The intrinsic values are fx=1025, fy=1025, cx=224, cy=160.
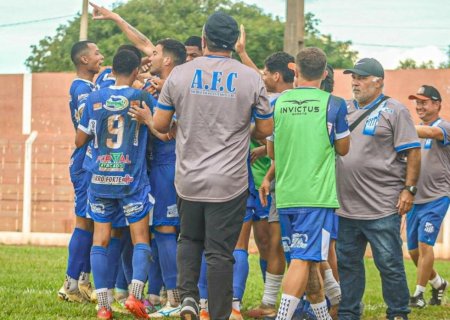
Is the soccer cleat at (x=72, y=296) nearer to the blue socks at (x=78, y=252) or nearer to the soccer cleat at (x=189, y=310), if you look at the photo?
the blue socks at (x=78, y=252)

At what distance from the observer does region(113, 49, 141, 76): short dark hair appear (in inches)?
351

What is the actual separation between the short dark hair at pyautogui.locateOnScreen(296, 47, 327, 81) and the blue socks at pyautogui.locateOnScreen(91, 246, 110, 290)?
96.8 inches

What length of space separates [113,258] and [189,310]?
2.03 m

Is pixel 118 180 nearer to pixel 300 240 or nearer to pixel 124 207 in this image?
pixel 124 207

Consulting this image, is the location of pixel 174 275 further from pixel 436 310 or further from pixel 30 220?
pixel 30 220

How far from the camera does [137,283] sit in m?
8.71

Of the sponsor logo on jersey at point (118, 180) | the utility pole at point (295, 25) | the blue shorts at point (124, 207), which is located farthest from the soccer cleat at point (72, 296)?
the utility pole at point (295, 25)

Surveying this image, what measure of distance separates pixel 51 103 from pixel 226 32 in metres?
17.4

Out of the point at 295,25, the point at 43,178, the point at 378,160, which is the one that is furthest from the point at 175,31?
the point at 378,160

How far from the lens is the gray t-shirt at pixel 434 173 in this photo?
11398mm

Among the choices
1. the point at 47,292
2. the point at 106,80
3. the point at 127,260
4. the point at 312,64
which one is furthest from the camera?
the point at 47,292

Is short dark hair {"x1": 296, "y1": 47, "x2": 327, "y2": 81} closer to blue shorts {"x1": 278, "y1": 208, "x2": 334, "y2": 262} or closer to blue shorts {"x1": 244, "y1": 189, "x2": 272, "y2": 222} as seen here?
blue shorts {"x1": 278, "y1": 208, "x2": 334, "y2": 262}

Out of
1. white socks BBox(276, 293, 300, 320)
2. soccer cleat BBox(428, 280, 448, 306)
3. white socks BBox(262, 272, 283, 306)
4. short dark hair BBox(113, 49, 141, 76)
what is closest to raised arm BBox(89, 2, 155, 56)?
short dark hair BBox(113, 49, 141, 76)

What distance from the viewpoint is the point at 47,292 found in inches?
420
